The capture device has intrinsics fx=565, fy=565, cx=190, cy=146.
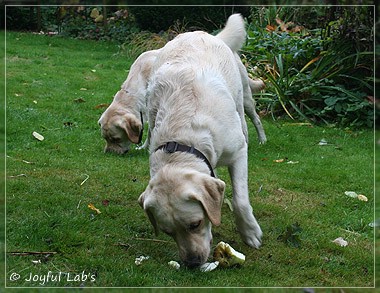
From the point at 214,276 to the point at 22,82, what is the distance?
6.33m

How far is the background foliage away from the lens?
234 inches

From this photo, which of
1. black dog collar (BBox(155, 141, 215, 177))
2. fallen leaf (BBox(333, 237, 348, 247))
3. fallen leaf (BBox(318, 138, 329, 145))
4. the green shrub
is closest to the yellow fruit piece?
black dog collar (BBox(155, 141, 215, 177))

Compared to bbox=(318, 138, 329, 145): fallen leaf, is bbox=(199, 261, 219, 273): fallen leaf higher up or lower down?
higher up

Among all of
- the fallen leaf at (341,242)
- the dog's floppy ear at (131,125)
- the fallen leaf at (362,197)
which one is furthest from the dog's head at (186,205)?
the dog's floppy ear at (131,125)

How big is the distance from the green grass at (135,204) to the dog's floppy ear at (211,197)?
1.22ft

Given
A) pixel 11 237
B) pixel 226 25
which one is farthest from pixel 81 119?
pixel 11 237

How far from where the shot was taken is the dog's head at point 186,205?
3.17 m

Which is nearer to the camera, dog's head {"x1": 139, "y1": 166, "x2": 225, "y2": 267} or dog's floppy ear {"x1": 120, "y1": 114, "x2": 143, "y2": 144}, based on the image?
dog's head {"x1": 139, "y1": 166, "x2": 225, "y2": 267}

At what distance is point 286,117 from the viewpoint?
823 cm

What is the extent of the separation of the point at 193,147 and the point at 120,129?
3.34 m

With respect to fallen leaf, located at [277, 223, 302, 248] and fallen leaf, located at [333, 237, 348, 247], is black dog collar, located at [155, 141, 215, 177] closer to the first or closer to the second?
fallen leaf, located at [277, 223, 302, 248]

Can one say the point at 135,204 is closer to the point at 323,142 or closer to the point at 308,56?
the point at 323,142

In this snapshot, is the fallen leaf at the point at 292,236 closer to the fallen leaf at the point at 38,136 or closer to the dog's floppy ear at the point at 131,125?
the dog's floppy ear at the point at 131,125

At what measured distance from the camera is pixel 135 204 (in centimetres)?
471
